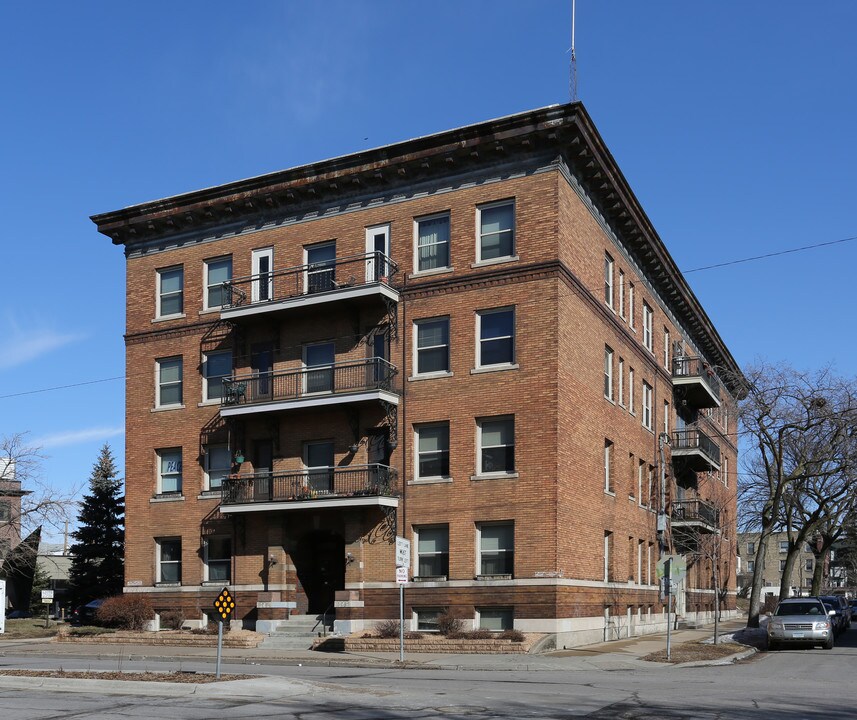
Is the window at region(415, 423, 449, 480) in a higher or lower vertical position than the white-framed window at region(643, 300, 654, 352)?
lower

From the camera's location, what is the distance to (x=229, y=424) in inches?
1357

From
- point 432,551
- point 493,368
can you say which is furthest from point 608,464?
point 432,551

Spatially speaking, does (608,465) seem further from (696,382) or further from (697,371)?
(697,371)

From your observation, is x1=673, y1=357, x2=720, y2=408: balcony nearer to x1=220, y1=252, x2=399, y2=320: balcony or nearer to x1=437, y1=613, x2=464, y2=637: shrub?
x1=220, y1=252, x2=399, y2=320: balcony

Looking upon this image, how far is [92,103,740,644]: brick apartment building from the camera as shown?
30.1 m

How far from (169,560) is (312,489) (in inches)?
275

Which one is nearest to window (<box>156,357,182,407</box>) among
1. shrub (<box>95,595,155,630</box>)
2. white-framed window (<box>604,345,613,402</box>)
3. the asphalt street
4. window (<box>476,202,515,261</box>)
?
shrub (<box>95,595,155,630</box>)

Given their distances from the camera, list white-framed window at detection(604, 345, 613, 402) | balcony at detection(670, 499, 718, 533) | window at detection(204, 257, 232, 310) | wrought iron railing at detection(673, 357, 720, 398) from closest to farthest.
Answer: white-framed window at detection(604, 345, 613, 402) < window at detection(204, 257, 232, 310) < balcony at detection(670, 499, 718, 533) < wrought iron railing at detection(673, 357, 720, 398)

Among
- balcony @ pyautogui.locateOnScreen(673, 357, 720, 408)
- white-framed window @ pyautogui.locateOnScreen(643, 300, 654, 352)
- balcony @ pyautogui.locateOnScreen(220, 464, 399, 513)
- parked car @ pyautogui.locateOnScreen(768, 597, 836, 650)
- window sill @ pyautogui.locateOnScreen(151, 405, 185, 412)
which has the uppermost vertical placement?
white-framed window @ pyautogui.locateOnScreen(643, 300, 654, 352)

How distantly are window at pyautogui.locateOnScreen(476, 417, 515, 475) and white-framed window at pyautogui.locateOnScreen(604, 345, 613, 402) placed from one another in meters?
5.79

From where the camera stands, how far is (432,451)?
3142cm

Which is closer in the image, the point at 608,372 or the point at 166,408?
the point at 608,372

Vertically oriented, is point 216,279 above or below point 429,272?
above

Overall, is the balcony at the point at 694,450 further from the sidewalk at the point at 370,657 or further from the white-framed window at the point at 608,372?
the sidewalk at the point at 370,657
